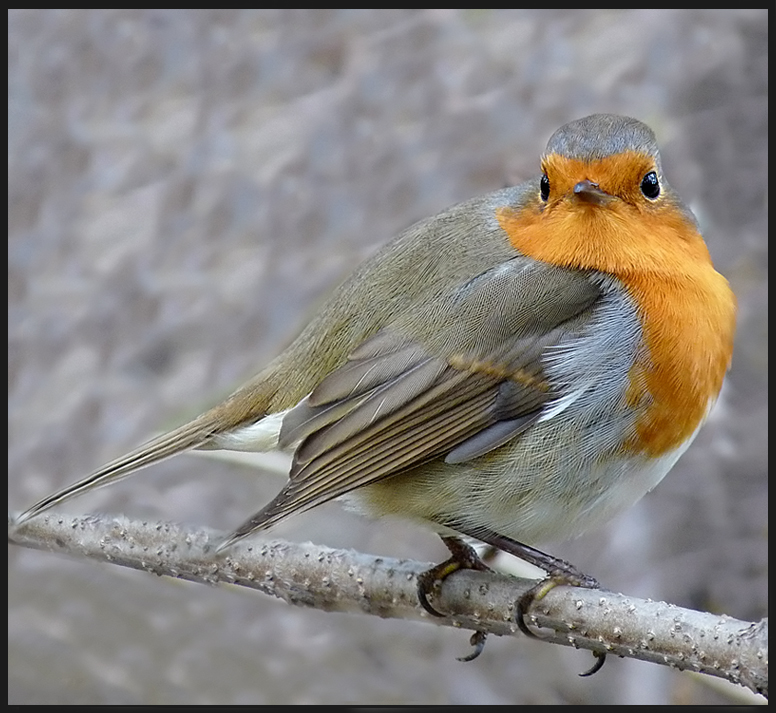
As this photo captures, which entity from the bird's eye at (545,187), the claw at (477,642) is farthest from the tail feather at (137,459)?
the bird's eye at (545,187)

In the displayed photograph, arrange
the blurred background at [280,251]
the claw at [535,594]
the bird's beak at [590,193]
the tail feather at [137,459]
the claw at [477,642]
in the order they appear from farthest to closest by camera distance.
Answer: the blurred background at [280,251] → the claw at [477,642] → the tail feather at [137,459] → the bird's beak at [590,193] → the claw at [535,594]

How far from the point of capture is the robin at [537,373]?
283 centimetres

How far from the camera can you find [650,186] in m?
2.97

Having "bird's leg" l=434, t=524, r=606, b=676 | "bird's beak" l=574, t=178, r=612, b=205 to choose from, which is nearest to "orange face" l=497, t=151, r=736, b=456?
"bird's beak" l=574, t=178, r=612, b=205

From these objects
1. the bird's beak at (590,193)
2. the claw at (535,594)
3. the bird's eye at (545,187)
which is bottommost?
the claw at (535,594)

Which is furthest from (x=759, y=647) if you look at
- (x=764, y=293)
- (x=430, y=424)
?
(x=764, y=293)

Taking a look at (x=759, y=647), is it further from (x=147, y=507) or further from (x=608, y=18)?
(x=608, y=18)

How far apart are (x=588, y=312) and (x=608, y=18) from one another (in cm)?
245

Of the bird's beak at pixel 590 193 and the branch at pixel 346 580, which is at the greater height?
the bird's beak at pixel 590 193

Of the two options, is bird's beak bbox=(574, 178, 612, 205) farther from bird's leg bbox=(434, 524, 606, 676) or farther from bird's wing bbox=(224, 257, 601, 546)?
bird's leg bbox=(434, 524, 606, 676)

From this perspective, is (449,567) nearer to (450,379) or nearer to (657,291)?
(450,379)

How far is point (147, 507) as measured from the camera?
3.91 m

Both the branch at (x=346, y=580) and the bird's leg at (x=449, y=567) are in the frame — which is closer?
the branch at (x=346, y=580)

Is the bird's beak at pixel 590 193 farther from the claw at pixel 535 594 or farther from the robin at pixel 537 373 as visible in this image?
the claw at pixel 535 594
